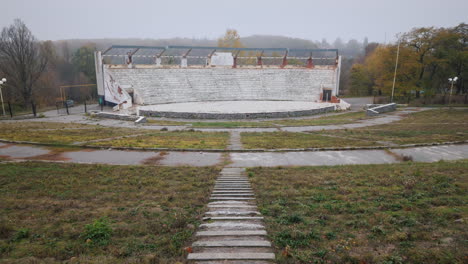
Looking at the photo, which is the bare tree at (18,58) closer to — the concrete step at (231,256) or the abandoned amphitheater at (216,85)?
the abandoned amphitheater at (216,85)

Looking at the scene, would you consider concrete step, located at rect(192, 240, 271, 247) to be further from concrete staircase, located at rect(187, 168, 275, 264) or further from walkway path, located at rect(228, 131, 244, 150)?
walkway path, located at rect(228, 131, 244, 150)

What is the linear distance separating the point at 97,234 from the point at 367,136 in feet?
57.4

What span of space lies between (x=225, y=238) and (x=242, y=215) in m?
1.35

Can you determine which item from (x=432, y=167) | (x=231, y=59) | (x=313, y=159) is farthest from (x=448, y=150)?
(x=231, y=59)

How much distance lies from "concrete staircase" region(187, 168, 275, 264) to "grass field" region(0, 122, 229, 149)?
25.8ft

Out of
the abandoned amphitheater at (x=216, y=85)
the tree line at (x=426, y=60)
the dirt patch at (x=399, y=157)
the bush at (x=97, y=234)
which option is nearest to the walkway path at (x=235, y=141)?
the dirt patch at (x=399, y=157)

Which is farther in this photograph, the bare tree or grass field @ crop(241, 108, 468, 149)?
the bare tree

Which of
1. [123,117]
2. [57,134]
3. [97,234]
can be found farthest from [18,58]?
[97,234]

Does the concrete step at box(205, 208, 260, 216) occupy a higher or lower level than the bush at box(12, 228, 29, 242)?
lower

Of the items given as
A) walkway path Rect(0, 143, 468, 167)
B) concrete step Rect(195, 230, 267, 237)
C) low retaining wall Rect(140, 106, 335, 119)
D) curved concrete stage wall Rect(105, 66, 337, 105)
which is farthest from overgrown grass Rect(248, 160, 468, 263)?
curved concrete stage wall Rect(105, 66, 337, 105)

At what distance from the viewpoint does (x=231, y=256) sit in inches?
198

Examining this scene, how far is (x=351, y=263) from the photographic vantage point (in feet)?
15.9

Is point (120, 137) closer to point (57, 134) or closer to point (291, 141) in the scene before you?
point (57, 134)

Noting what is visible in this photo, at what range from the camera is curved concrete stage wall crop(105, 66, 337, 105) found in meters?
39.2
